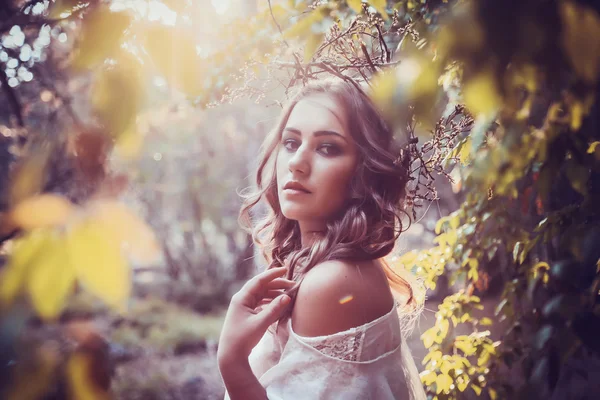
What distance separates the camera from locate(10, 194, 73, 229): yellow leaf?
519 millimetres

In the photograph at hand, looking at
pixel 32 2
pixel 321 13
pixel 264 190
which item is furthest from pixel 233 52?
pixel 32 2

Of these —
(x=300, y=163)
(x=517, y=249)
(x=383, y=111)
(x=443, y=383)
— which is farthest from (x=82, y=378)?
(x=443, y=383)

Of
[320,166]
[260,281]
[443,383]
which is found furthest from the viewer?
[443,383]

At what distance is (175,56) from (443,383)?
1648 mm

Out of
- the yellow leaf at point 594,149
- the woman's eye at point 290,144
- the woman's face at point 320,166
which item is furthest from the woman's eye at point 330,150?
the yellow leaf at point 594,149

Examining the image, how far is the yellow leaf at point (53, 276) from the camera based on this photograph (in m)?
0.48

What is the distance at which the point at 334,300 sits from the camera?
117cm

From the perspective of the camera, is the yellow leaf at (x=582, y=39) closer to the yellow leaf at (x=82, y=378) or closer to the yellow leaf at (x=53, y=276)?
the yellow leaf at (x=53, y=276)

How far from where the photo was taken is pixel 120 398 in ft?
14.3

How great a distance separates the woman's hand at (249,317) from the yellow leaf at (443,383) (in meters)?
0.86

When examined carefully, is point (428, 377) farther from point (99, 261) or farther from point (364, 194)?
point (99, 261)

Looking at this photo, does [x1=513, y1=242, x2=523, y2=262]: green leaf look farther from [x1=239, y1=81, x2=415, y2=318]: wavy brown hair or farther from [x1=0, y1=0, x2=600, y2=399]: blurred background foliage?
[x1=239, y1=81, x2=415, y2=318]: wavy brown hair

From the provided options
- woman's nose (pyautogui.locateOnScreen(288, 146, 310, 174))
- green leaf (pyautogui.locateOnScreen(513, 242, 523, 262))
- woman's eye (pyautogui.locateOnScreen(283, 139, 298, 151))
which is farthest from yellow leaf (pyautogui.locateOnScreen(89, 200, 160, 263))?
green leaf (pyautogui.locateOnScreen(513, 242, 523, 262))

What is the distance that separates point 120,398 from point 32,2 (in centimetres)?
456
